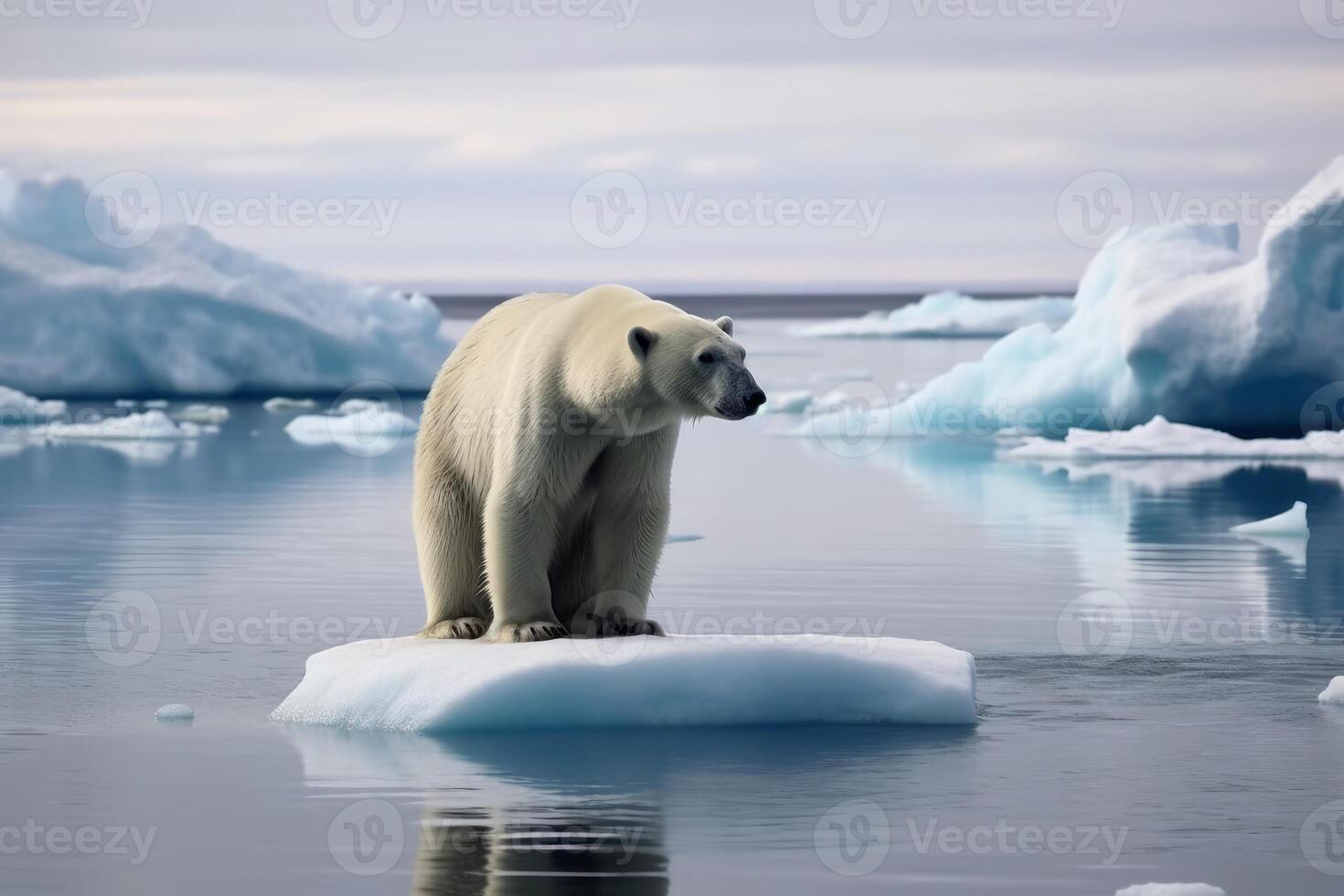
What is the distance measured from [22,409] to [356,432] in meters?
5.15

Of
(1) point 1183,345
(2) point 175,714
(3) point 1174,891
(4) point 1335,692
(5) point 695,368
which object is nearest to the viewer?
(3) point 1174,891

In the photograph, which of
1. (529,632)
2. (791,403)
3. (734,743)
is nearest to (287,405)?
(791,403)

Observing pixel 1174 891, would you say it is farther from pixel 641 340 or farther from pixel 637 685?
pixel 641 340

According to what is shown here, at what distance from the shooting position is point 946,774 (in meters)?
6.92

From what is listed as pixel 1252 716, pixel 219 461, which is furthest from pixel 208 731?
pixel 219 461

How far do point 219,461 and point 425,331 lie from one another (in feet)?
33.4

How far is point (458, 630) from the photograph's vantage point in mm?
8156

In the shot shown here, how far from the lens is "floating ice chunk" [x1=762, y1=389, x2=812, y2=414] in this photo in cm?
3212

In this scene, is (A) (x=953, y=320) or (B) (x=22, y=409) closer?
(B) (x=22, y=409)

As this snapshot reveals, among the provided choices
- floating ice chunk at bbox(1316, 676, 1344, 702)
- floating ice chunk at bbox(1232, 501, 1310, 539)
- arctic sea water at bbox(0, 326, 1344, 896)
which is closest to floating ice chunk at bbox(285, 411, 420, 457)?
arctic sea water at bbox(0, 326, 1344, 896)

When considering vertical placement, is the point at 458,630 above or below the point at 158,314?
below

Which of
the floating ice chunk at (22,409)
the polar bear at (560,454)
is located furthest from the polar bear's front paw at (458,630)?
the floating ice chunk at (22,409)

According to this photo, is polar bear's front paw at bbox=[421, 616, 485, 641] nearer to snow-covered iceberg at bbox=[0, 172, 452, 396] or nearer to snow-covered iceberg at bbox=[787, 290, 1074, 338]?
snow-covered iceberg at bbox=[0, 172, 452, 396]

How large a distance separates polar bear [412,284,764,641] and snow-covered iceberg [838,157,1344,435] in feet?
52.2
